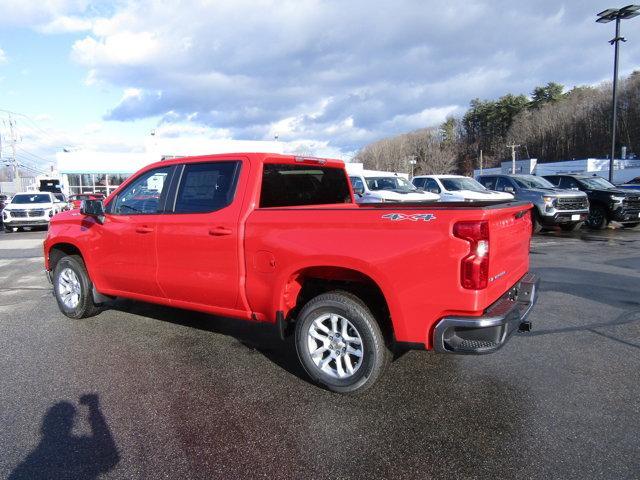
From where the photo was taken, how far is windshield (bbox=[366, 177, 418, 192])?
18688 mm

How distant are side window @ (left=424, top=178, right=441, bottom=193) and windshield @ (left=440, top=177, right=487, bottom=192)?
0.25 metres

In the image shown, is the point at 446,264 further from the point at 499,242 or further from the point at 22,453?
the point at 22,453

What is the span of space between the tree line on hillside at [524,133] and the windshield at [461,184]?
65.0m

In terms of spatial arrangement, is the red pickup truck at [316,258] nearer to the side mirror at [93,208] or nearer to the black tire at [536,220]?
the side mirror at [93,208]

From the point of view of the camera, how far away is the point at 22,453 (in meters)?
3.00

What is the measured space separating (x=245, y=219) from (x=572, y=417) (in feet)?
9.35

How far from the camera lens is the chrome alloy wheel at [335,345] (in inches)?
145

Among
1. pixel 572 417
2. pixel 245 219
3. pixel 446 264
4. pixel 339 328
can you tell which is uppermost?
pixel 245 219

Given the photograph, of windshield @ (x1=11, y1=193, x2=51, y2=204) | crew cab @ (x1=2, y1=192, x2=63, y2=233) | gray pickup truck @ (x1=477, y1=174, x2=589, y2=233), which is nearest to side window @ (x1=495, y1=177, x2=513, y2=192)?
gray pickup truck @ (x1=477, y1=174, x2=589, y2=233)

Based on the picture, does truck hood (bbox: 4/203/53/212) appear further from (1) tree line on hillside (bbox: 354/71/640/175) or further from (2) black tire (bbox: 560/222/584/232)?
(1) tree line on hillside (bbox: 354/71/640/175)

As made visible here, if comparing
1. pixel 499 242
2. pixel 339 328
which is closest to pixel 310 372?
pixel 339 328

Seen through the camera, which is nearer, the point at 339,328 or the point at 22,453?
the point at 22,453

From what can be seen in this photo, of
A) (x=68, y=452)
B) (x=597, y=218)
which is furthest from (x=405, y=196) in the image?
(x=68, y=452)

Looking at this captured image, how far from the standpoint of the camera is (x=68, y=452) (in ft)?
9.84
